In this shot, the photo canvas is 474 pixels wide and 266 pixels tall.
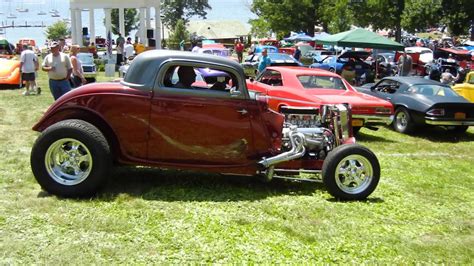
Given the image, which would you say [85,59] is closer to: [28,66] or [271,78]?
[28,66]

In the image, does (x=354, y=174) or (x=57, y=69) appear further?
(x=57, y=69)

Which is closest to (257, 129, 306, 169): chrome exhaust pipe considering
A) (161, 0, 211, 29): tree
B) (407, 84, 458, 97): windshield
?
(407, 84, 458, 97): windshield

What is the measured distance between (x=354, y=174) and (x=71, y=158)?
3.24m

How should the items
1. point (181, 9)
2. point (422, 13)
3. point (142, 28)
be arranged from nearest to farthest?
point (142, 28)
point (422, 13)
point (181, 9)

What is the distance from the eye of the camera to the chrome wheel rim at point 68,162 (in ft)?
17.9

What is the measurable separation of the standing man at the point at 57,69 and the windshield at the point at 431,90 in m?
7.48

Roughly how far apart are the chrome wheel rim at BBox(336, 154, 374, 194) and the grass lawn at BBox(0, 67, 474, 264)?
0.22 m

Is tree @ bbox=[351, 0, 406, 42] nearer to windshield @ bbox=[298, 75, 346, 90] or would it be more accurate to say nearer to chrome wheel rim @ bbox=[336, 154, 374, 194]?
windshield @ bbox=[298, 75, 346, 90]

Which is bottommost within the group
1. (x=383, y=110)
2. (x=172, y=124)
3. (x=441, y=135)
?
(x=441, y=135)

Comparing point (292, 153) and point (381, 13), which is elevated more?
point (381, 13)

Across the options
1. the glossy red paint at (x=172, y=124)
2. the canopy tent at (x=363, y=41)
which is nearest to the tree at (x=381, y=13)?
the canopy tent at (x=363, y=41)

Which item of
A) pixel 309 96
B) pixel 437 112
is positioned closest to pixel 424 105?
pixel 437 112

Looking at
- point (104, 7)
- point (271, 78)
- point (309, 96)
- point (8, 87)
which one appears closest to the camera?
point (309, 96)

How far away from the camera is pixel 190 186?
6.14 metres
